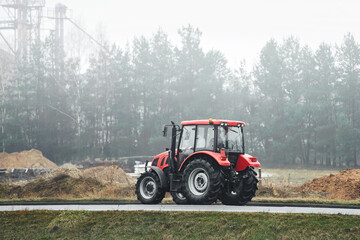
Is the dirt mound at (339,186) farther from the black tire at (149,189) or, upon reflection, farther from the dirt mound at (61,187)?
the dirt mound at (61,187)

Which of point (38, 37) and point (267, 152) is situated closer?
point (267, 152)

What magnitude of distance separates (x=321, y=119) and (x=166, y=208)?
146 ft

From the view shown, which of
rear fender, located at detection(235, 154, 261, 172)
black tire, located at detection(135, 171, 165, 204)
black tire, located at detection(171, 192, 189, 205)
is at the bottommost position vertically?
black tire, located at detection(171, 192, 189, 205)

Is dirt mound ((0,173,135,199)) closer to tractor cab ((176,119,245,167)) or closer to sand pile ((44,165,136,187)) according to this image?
sand pile ((44,165,136,187))

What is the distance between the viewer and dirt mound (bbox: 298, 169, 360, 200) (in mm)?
18609

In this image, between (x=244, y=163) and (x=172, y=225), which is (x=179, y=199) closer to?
(x=244, y=163)

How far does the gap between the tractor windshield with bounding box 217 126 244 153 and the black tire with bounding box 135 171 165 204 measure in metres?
2.23

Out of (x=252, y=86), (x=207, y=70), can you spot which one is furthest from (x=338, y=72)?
(x=207, y=70)

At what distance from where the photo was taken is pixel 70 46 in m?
60.2

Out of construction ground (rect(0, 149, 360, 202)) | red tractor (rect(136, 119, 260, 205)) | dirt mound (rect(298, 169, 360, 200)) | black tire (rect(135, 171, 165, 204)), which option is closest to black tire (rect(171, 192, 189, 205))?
red tractor (rect(136, 119, 260, 205))

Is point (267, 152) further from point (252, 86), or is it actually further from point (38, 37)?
point (38, 37)

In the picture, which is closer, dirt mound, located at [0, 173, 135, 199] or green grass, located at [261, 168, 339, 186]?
dirt mound, located at [0, 173, 135, 199]

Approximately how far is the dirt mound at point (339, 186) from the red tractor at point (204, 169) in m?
6.04

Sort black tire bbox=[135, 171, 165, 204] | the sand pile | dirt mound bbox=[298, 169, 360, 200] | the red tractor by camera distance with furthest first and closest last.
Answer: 1. the sand pile
2. dirt mound bbox=[298, 169, 360, 200]
3. black tire bbox=[135, 171, 165, 204]
4. the red tractor
